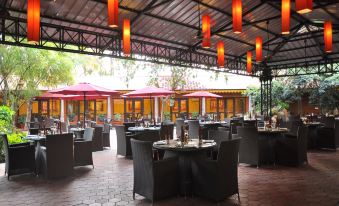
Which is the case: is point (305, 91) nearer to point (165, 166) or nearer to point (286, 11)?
point (286, 11)

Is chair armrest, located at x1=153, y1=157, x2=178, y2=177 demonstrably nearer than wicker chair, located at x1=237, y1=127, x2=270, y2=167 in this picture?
Yes

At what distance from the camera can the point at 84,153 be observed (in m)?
6.38

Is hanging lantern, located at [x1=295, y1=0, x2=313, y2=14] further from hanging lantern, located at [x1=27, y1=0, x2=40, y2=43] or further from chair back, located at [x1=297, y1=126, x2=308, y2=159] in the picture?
hanging lantern, located at [x1=27, y1=0, x2=40, y2=43]

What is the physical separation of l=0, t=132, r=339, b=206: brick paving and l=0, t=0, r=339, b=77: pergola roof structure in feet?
12.9

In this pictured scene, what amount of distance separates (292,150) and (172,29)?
19.7ft

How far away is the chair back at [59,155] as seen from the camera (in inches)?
216

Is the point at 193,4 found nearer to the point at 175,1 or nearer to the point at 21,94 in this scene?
the point at 175,1

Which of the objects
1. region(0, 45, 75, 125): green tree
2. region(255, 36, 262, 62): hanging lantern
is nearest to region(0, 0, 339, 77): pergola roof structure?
region(0, 45, 75, 125): green tree

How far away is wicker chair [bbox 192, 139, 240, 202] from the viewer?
13.1 ft

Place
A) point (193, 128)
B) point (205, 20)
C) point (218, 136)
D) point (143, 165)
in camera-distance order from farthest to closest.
A: point (193, 128), point (205, 20), point (218, 136), point (143, 165)

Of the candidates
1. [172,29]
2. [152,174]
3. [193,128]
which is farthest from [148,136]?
[172,29]

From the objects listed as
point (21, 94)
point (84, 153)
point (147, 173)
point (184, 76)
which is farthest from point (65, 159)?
point (184, 76)

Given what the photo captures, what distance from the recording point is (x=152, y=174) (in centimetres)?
398

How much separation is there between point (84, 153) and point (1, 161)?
2738 millimetres
